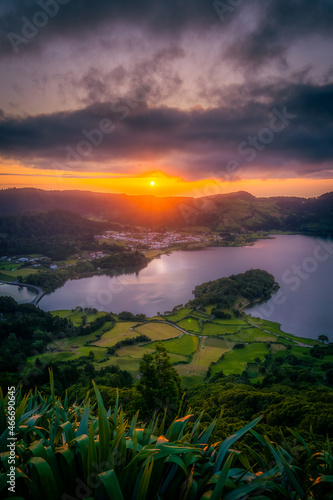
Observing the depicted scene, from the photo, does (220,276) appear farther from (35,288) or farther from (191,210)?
(191,210)

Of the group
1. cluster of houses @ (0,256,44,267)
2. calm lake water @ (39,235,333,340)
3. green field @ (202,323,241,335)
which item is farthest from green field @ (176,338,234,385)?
cluster of houses @ (0,256,44,267)

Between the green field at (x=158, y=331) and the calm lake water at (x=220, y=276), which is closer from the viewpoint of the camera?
the green field at (x=158, y=331)

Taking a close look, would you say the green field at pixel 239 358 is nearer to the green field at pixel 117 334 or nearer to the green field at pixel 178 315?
the green field at pixel 178 315

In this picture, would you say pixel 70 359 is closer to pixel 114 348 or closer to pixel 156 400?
pixel 114 348

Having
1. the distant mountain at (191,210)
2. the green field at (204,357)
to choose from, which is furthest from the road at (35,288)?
the distant mountain at (191,210)

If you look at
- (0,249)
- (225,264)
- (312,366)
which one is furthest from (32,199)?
(312,366)

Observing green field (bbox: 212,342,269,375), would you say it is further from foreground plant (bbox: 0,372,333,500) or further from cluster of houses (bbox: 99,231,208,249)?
cluster of houses (bbox: 99,231,208,249)

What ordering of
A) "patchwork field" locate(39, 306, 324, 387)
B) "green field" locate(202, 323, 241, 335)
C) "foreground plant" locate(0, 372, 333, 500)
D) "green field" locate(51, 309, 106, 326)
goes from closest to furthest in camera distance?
"foreground plant" locate(0, 372, 333, 500)
"patchwork field" locate(39, 306, 324, 387)
"green field" locate(202, 323, 241, 335)
"green field" locate(51, 309, 106, 326)
